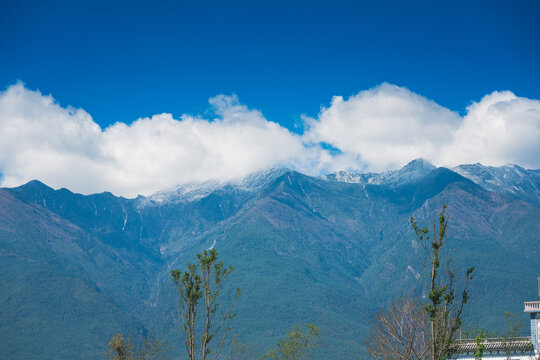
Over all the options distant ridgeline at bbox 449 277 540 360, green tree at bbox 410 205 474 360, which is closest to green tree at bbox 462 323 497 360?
distant ridgeline at bbox 449 277 540 360

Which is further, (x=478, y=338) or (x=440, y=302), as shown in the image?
(x=478, y=338)

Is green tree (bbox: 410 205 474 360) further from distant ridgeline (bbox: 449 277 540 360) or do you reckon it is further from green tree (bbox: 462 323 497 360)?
distant ridgeline (bbox: 449 277 540 360)

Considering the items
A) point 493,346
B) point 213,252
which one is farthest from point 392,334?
point 493,346

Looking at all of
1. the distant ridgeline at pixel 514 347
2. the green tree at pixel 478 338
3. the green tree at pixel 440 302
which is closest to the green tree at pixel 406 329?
the green tree at pixel 440 302

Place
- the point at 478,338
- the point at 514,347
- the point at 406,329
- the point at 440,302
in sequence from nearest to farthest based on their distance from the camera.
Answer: the point at 440,302, the point at 406,329, the point at 478,338, the point at 514,347

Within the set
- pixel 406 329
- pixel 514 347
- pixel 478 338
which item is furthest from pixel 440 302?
pixel 514 347

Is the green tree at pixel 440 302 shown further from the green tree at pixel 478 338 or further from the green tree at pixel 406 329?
the green tree at pixel 478 338

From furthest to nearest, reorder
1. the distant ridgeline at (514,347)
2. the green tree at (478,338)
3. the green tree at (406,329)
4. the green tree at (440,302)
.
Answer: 1. the distant ridgeline at (514,347)
2. the green tree at (478,338)
3. the green tree at (406,329)
4. the green tree at (440,302)

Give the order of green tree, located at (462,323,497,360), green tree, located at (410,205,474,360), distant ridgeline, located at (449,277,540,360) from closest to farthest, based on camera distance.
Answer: green tree, located at (410,205,474,360), green tree, located at (462,323,497,360), distant ridgeline, located at (449,277,540,360)

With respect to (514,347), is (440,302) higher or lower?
higher

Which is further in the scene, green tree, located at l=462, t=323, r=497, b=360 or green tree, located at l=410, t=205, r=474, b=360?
green tree, located at l=462, t=323, r=497, b=360

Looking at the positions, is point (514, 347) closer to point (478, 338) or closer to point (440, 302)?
point (478, 338)

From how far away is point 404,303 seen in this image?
29.8 m

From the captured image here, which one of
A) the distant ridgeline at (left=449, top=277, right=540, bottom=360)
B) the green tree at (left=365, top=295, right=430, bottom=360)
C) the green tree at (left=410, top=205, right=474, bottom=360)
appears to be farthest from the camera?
the distant ridgeline at (left=449, top=277, right=540, bottom=360)
